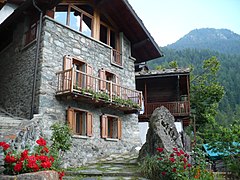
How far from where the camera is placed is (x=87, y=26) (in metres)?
12.4

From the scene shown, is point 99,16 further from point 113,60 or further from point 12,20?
point 12,20

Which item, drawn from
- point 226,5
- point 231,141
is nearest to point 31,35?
point 231,141

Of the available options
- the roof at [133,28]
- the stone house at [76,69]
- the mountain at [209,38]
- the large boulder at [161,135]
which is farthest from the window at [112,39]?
the mountain at [209,38]

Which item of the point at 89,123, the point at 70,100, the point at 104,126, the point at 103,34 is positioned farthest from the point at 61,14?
the point at 104,126

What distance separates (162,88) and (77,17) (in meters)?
8.38

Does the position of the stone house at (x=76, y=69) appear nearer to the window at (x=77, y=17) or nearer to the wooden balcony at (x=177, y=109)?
the window at (x=77, y=17)

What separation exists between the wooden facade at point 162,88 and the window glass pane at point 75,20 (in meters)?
5.89

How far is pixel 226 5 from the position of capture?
55.1 ft

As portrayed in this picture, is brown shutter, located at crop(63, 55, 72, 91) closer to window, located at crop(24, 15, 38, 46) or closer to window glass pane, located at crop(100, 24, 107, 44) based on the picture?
window, located at crop(24, 15, 38, 46)

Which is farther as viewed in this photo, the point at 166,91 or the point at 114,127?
the point at 166,91

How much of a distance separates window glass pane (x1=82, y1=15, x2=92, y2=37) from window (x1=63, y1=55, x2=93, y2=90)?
1.59m

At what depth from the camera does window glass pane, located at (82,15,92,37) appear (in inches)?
477

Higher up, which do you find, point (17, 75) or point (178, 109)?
point (17, 75)

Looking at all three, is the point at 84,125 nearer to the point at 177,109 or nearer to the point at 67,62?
the point at 67,62
